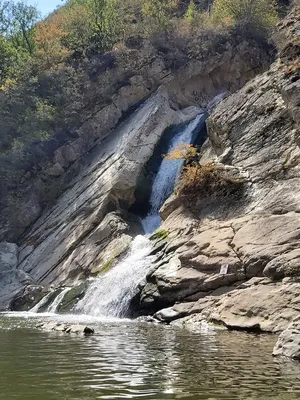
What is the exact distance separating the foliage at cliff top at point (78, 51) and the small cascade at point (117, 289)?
1971 centimetres

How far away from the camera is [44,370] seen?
28.2 feet

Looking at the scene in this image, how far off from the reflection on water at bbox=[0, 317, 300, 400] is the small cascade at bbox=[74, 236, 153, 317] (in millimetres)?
8438

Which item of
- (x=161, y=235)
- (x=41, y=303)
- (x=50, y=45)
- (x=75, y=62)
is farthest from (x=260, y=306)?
(x=50, y=45)

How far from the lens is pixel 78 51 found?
49.2 meters

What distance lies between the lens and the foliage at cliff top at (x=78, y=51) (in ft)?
141

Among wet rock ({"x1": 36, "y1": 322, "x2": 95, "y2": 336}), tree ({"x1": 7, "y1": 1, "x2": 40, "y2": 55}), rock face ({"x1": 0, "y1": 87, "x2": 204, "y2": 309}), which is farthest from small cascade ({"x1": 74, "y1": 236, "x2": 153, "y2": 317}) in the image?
tree ({"x1": 7, "y1": 1, "x2": 40, "y2": 55})

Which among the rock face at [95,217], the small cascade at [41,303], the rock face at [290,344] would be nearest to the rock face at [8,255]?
the rock face at [95,217]

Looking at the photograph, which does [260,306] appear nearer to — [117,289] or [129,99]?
[117,289]

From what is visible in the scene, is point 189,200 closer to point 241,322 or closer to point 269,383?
point 241,322

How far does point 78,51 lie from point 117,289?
33022 millimetres

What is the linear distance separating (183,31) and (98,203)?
23434 mm

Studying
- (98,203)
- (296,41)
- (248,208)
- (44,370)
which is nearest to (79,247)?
(98,203)

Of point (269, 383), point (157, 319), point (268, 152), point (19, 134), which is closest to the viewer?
point (269, 383)

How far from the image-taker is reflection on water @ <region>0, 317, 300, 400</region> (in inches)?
270
